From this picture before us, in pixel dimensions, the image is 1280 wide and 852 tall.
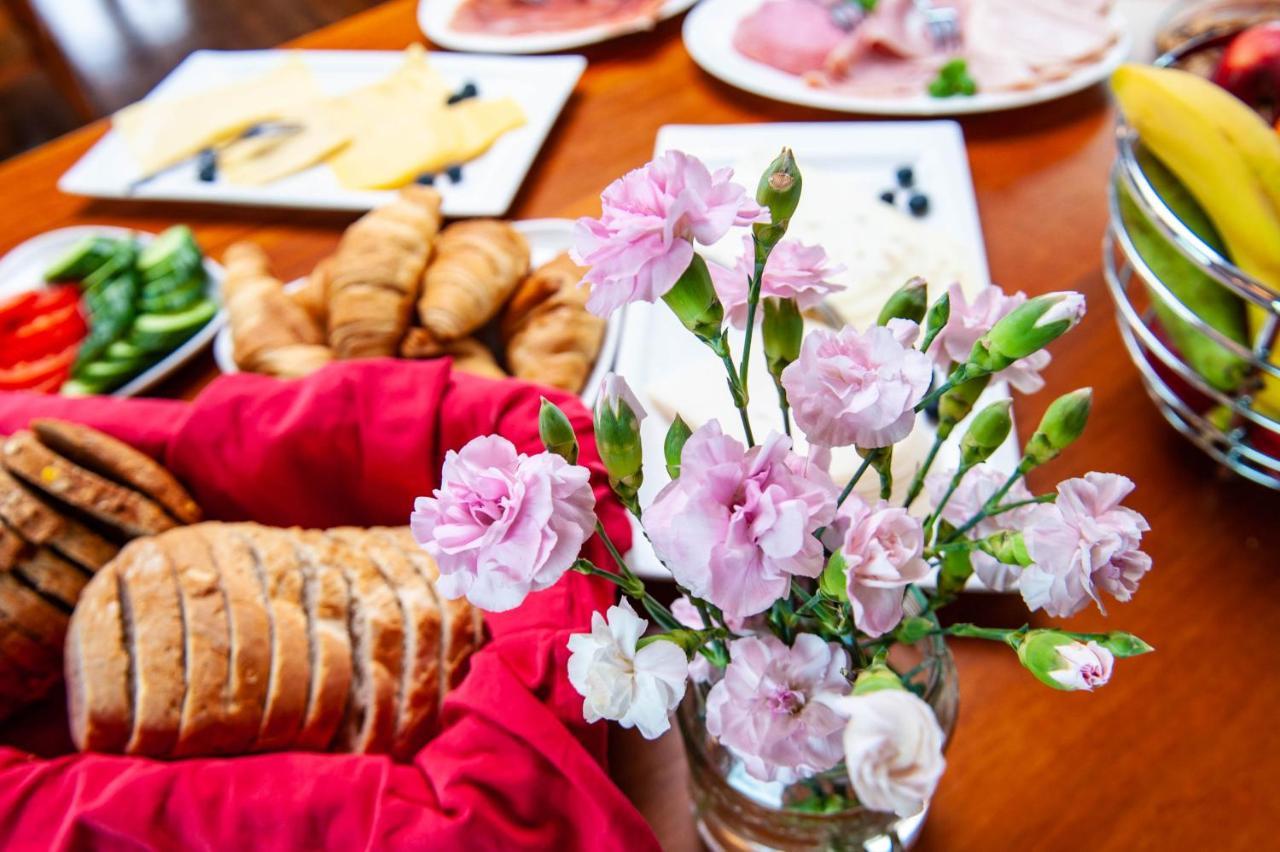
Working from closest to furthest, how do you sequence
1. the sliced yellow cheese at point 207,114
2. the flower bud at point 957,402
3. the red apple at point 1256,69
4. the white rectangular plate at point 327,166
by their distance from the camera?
1. the flower bud at point 957,402
2. the red apple at point 1256,69
3. the white rectangular plate at point 327,166
4. the sliced yellow cheese at point 207,114

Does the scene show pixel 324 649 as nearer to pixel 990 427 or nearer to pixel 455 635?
pixel 455 635

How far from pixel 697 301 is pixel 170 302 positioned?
80 cm

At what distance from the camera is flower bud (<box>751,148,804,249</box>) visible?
0.29m

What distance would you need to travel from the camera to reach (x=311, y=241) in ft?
3.40

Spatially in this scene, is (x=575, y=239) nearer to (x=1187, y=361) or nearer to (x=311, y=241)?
(x=1187, y=361)

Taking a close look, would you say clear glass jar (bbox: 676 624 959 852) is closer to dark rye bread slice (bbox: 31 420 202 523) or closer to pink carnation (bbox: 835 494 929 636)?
pink carnation (bbox: 835 494 929 636)

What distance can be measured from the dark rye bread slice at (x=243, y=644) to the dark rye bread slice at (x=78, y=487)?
7cm

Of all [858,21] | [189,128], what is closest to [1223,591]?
→ [858,21]

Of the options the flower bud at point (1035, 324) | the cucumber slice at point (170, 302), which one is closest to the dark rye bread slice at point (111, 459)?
the cucumber slice at point (170, 302)

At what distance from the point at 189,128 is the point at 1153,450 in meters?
1.12

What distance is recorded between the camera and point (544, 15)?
4.33 ft

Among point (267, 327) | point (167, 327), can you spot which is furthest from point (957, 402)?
point (167, 327)

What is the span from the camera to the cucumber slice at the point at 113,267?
0.97 metres

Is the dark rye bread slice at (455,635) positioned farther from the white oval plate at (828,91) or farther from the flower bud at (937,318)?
the white oval plate at (828,91)
